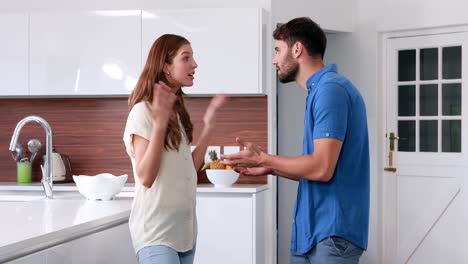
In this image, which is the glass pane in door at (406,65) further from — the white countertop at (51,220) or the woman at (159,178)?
the woman at (159,178)

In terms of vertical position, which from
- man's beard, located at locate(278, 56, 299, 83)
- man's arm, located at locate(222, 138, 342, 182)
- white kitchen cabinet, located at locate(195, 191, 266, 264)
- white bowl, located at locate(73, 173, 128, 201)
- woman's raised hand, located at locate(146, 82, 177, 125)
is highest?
man's beard, located at locate(278, 56, 299, 83)

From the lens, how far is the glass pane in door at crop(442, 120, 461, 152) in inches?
222

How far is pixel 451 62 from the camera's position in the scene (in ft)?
18.7

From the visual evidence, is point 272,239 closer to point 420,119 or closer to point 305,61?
point 420,119

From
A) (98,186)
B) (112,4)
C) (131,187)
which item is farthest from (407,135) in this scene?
(98,186)

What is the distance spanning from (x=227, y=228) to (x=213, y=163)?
46 centimetres

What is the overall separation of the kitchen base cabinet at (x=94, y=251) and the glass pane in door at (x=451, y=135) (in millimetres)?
3242

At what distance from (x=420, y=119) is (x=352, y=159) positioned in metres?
3.50

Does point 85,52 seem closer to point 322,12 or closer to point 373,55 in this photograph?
point 322,12

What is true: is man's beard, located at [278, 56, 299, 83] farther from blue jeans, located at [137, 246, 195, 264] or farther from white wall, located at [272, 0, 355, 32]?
white wall, located at [272, 0, 355, 32]

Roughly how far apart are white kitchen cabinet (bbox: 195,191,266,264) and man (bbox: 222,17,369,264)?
2167 millimetres

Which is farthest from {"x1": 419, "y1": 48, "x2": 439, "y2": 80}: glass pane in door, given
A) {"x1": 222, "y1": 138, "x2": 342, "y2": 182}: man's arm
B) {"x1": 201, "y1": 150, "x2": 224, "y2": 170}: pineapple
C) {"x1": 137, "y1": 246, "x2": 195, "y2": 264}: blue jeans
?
{"x1": 137, "y1": 246, "x2": 195, "y2": 264}: blue jeans

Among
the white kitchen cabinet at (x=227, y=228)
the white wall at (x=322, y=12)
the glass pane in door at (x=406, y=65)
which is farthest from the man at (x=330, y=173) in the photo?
the glass pane in door at (x=406, y=65)

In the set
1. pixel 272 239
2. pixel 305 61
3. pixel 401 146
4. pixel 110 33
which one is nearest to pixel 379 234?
pixel 401 146
